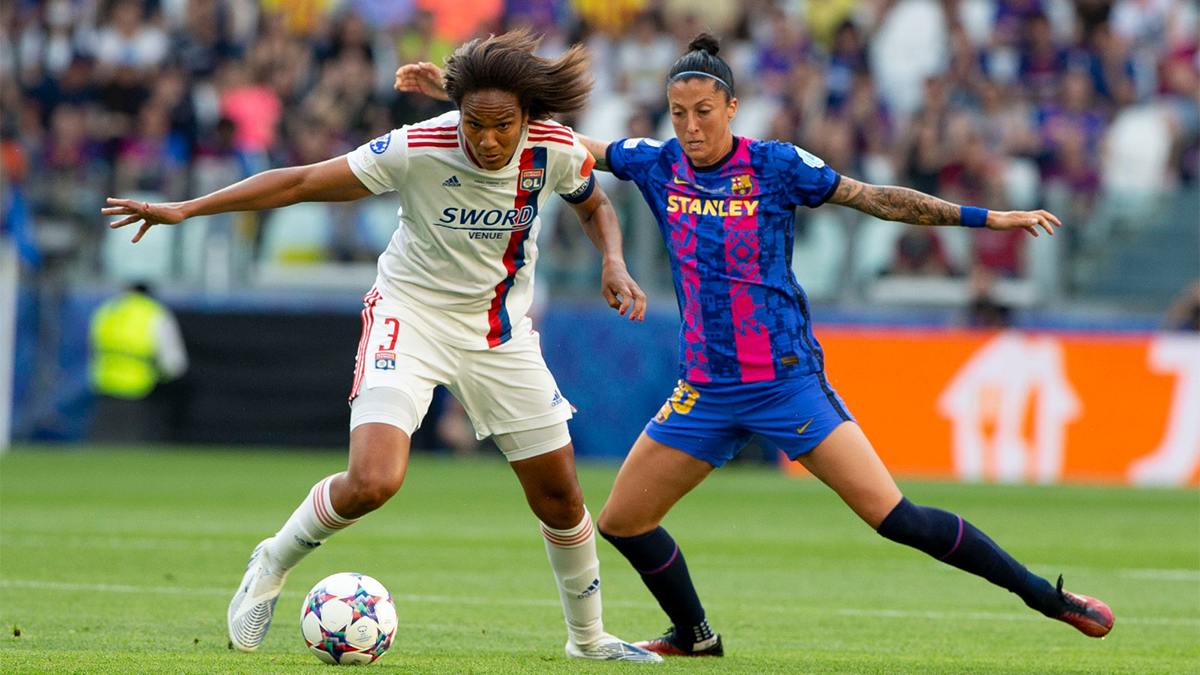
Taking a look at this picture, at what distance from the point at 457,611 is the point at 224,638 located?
1398 millimetres

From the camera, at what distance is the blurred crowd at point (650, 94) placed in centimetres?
1728

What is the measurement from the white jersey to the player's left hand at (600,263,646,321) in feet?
1.13

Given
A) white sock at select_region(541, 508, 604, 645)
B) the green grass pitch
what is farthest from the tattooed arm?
the green grass pitch

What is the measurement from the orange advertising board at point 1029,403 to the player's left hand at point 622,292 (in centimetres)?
980

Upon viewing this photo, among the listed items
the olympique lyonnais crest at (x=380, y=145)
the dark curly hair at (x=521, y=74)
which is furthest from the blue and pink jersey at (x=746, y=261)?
the olympique lyonnais crest at (x=380, y=145)

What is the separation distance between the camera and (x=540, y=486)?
632 cm

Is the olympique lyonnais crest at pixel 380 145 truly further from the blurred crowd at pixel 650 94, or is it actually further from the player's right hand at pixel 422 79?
the blurred crowd at pixel 650 94

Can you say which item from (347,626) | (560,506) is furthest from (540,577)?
(347,626)

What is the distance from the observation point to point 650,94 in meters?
18.7

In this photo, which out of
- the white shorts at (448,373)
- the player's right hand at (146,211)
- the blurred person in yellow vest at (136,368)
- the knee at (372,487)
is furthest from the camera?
the blurred person in yellow vest at (136,368)

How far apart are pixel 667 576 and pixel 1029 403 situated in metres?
9.88

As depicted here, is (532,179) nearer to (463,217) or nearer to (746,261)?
(463,217)

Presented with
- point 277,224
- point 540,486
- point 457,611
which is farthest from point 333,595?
point 277,224

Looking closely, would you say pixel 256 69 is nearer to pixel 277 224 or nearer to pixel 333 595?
pixel 277 224
